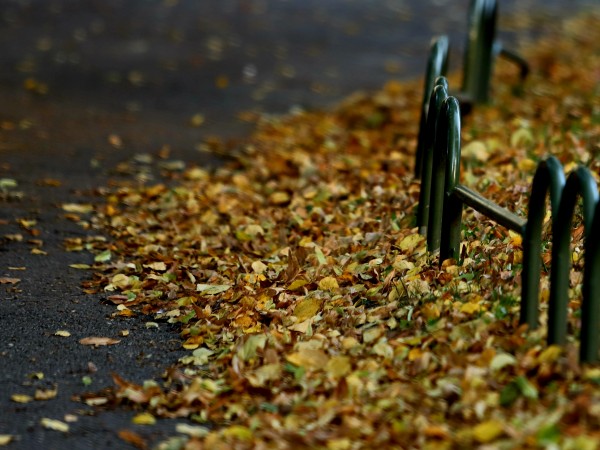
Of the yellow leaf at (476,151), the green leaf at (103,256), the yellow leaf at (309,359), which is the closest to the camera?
the yellow leaf at (309,359)

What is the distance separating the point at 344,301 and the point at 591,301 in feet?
4.78

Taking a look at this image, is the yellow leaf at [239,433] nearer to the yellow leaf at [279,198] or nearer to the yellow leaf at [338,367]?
the yellow leaf at [338,367]

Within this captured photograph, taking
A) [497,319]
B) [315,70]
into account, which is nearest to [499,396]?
[497,319]

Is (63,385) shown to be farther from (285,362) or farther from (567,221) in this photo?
(567,221)

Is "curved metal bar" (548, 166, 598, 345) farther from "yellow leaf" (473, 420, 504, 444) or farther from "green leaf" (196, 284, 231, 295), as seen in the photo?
"green leaf" (196, 284, 231, 295)

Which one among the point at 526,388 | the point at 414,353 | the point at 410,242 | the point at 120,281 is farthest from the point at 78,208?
the point at 526,388

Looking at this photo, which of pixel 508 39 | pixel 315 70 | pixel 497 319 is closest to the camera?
pixel 497 319

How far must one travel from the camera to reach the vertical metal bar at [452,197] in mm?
4555

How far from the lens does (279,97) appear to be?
33.2ft

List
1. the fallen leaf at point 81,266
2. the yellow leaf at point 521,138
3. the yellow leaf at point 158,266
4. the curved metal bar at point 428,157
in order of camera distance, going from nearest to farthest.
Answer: the curved metal bar at point 428,157 < the yellow leaf at point 158,266 < the fallen leaf at point 81,266 < the yellow leaf at point 521,138

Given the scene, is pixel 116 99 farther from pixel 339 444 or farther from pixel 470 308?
→ pixel 339 444

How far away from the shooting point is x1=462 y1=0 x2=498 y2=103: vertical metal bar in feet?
28.7

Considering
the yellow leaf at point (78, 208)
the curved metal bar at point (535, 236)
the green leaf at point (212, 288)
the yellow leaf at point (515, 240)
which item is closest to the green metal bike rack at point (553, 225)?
the curved metal bar at point (535, 236)

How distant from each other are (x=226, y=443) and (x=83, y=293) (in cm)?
193
